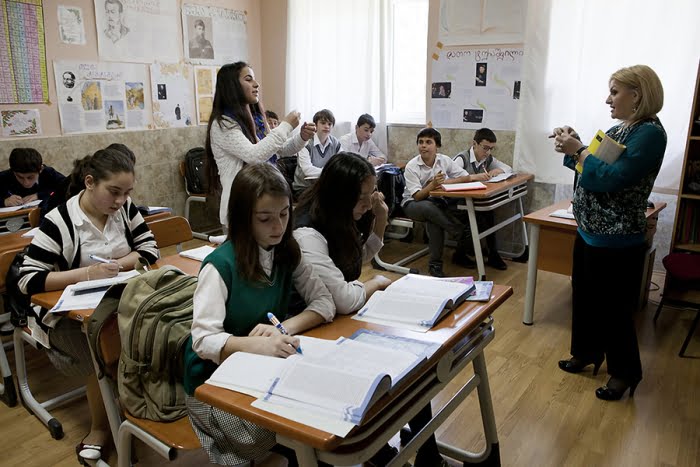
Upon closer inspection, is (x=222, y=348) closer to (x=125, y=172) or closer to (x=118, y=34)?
(x=125, y=172)

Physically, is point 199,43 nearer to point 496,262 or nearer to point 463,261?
point 463,261

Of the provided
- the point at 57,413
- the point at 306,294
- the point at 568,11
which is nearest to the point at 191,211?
the point at 57,413

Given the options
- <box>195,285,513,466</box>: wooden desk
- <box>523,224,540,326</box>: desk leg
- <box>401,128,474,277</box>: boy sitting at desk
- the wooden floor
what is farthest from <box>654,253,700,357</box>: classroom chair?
<box>195,285,513,466</box>: wooden desk

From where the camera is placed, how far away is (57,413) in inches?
94.8

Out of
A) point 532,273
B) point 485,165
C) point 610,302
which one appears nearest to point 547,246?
point 532,273

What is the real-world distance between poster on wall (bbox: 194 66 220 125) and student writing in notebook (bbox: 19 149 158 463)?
3.26m

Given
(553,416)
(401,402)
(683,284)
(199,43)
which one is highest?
(199,43)

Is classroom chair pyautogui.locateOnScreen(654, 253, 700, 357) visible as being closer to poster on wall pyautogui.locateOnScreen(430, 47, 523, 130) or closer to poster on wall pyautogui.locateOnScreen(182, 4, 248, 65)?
poster on wall pyautogui.locateOnScreen(430, 47, 523, 130)

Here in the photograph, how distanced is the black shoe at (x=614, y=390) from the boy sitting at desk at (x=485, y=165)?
1885 mm

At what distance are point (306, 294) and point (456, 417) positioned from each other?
1.09m

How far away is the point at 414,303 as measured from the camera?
1.60 m

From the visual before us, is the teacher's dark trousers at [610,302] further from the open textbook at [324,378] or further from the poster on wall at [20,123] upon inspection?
the poster on wall at [20,123]

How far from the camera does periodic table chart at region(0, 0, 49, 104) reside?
3818 mm

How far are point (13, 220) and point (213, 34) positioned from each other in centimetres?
278
